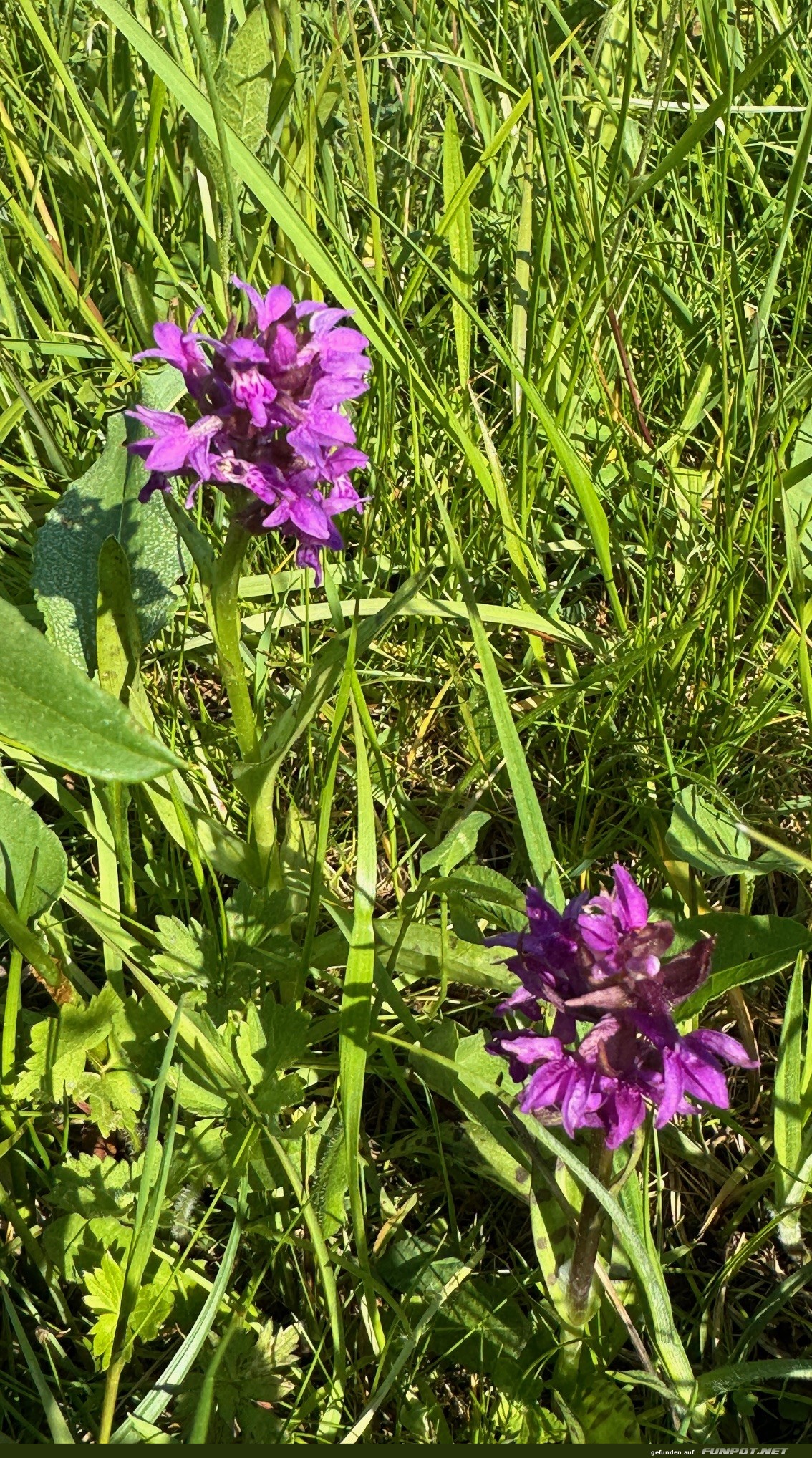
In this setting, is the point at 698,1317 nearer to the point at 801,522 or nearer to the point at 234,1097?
the point at 234,1097

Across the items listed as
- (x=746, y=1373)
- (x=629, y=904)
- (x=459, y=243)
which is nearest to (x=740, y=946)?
(x=629, y=904)

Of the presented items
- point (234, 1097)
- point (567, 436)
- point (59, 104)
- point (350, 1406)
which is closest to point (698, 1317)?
point (350, 1406)

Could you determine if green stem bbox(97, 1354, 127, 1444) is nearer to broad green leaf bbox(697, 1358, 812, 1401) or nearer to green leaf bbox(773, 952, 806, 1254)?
broad green leaf bbox(697, 1358, 812, 1401)

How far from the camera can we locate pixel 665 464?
270 cm

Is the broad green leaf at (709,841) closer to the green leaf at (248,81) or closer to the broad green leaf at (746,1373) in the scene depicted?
the broad green leaf at (746,1373)

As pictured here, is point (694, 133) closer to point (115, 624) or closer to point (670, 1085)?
point (115, 624)

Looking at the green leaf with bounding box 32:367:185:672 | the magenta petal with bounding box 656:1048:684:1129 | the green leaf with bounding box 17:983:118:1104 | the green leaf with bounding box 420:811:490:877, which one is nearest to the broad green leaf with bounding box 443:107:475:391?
the green leaf with bounding box 32:367:185:672

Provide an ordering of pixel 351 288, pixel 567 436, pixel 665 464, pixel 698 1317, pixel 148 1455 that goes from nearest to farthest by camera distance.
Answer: pixel 148 1455
pixel 698 1317
pixel 351 288
pixel 567 436
pixel 665 464

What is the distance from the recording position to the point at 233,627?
6.35ft

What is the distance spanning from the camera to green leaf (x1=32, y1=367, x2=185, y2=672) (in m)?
2.33

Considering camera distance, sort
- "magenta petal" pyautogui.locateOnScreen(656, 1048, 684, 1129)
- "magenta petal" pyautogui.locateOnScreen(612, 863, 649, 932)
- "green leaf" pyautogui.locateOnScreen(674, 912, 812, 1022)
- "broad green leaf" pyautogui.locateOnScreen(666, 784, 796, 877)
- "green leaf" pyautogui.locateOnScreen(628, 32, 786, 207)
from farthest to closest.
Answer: "green leaf" pyautogui.locateOnScreen(628, 32, 786, 207), "broad green leaf" pyautogui.locateOnScreen(666, 784, 796, 877), "green leaf" pyautogui.locateOnScreen(674, 912, 812, 1022), "magenta petal" pyautogui.locateOnScreen(612, 863, 649, 932), "magenta petal" pyautogui.locateOnScreen(656, 1048, 684, 1129)

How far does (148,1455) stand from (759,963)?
3.35 ft

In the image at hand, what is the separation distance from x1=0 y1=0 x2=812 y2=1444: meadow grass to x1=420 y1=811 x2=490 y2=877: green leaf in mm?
17

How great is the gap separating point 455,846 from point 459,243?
49.2 inches
